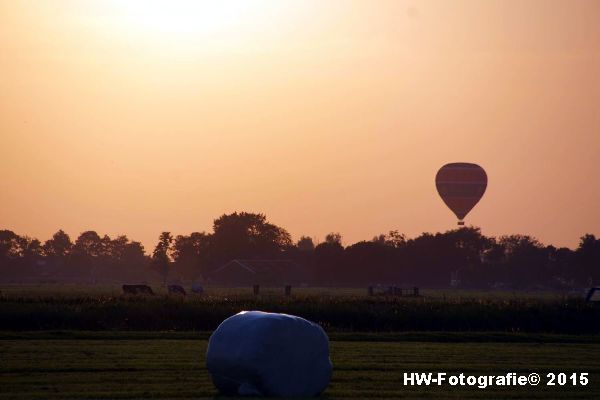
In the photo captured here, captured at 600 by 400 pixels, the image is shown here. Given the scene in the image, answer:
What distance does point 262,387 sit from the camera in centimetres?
2489

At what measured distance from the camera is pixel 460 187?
12425 cm

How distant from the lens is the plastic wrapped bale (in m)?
24.9


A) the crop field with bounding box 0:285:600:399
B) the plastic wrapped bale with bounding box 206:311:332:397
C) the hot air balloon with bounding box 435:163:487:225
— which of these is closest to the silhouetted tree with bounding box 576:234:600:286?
the hot air balloon with bounding box 435:163:487:225

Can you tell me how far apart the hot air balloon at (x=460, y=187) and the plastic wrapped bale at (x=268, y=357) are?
99.3 meters

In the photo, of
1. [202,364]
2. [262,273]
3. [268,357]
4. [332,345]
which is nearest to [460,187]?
[262,273]

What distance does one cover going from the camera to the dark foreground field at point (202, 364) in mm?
25406

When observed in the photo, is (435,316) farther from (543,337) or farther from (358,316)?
(543,337)

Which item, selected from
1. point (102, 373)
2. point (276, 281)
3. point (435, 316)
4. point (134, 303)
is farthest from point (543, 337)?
point (276, 281)

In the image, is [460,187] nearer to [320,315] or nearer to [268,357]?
[320,315]

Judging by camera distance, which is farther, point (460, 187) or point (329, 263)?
point (329, 263)

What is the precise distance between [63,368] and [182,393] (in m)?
5.10

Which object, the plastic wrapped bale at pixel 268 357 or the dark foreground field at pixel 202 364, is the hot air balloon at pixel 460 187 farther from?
the plastic wrapped bale at pixel 268 357

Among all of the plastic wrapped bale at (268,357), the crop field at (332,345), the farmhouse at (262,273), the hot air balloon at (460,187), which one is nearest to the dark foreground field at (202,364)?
the crop field at (332,345)

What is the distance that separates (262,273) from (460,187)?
2144 inches
